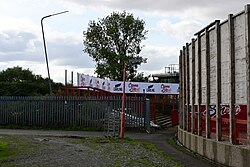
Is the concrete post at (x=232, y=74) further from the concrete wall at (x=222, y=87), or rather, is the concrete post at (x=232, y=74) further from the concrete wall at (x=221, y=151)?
the concrete wall at (x=221, y=151)

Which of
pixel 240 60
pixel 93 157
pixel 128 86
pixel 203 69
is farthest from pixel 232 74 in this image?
pixel 128 86

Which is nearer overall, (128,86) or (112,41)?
(128,86)

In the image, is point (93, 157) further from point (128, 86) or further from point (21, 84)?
point (21, 84)

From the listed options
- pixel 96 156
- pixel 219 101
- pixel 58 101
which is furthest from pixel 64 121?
pixel 219 101

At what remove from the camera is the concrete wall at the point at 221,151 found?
10.9m

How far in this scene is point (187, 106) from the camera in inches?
725

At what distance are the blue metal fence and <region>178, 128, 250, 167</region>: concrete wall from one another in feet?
39.1

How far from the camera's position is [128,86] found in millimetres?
39812

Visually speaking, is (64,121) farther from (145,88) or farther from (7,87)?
(7,87)

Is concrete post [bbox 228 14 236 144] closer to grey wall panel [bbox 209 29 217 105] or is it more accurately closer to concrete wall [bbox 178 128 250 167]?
concrete wall [bbox 178 128 250 167]

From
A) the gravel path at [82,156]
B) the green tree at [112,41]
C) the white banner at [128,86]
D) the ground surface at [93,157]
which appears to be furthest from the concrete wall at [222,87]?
the green tree at [112,41]

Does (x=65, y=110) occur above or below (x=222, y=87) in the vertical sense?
below

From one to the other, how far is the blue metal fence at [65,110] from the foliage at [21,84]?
25.1 meters

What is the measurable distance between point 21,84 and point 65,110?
34610mm
